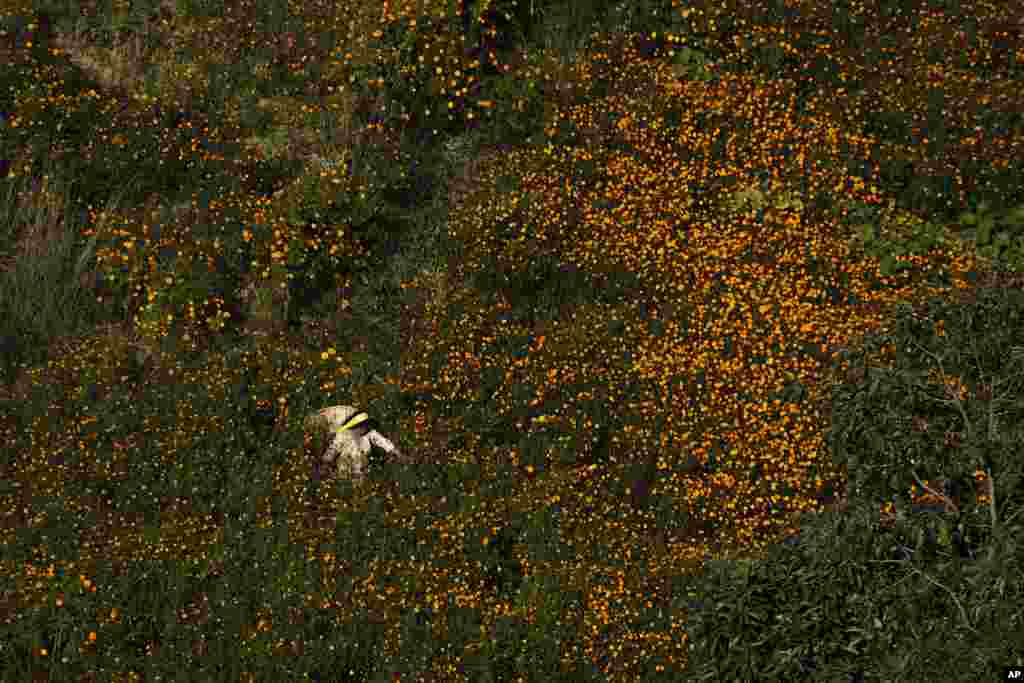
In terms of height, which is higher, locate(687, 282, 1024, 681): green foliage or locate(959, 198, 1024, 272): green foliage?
locate(687, 282, 1024, 681): green foliage

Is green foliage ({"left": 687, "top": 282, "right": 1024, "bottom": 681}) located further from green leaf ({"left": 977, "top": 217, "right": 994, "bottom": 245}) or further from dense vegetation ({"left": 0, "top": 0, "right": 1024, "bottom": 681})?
green leaf ({"left": 977, "top": 217, "right": 994, "bottom": 245})

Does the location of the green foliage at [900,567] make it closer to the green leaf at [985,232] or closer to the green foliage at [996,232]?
the green foliage at [996,232]

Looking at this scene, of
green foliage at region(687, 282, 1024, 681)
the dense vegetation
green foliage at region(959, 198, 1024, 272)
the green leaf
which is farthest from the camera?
the green leaf

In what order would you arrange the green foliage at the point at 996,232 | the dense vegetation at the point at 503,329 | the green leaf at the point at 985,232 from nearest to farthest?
the dense vegetation at the point at 503,329, the green foliage at the point at 996,232, the green leaf at the point at 985,232

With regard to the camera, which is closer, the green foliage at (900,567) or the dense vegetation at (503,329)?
the green foliage at (900,567)

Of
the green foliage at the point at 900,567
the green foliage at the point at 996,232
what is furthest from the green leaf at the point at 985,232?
the green foliage at the point at 900,567

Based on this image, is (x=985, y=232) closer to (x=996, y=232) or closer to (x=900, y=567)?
(x=996, y=232)

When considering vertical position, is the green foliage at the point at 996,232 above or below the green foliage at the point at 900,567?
below

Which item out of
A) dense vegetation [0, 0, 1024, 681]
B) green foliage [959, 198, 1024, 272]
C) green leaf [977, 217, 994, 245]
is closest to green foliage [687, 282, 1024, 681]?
dense vegetation [0, 0, 1024, 681]
